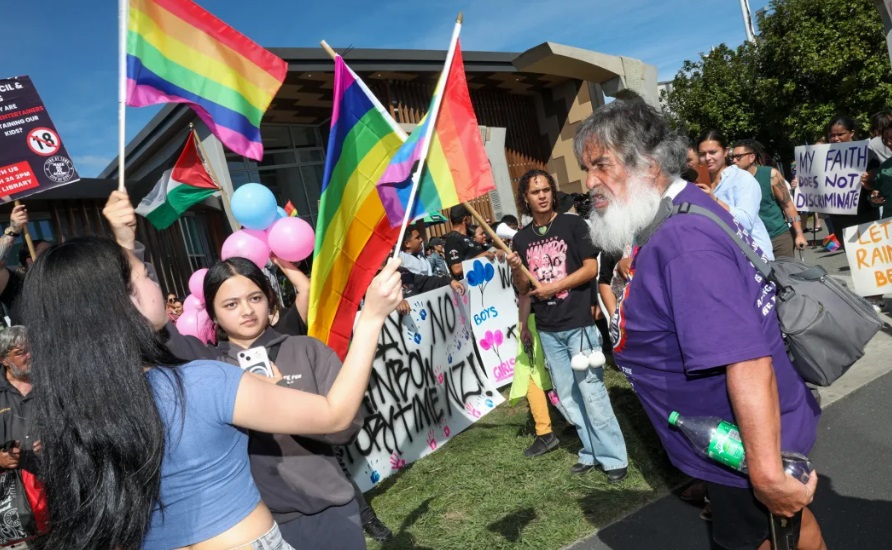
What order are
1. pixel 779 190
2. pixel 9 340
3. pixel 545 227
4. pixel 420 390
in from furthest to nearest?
pixel 779 190
pixel 420 390
pixel 545 227
pixel 9 340

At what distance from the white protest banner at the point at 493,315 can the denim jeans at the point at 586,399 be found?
2247 mm

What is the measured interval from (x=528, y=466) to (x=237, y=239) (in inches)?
101

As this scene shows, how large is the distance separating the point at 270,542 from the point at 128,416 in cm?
52

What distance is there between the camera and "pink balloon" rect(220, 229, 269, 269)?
403cm

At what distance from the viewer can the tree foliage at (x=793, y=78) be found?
18266 millimetres

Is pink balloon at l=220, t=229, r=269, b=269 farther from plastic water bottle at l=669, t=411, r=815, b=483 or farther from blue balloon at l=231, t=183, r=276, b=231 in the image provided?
plastic water bottle at l=669, t=411, r=815, b=483

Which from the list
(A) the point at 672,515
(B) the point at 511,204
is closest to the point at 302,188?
(B) the point at 511,204

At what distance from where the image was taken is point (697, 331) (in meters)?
1.74

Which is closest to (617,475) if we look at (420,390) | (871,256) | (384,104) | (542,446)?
(542,446)

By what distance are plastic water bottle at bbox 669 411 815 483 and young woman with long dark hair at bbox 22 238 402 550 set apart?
3.22ft

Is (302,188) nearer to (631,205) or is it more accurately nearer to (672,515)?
(672,515)

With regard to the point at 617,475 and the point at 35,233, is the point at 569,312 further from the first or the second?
the point at 35,233

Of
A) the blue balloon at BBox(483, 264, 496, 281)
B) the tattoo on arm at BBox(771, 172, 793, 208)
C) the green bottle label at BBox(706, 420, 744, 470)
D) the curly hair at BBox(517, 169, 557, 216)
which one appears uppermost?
the curly hair at BBox(517, 169, 557, 216)

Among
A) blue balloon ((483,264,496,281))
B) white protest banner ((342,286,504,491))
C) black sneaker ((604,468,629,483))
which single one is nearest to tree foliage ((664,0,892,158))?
blue balloon ((483,264,496,281))
